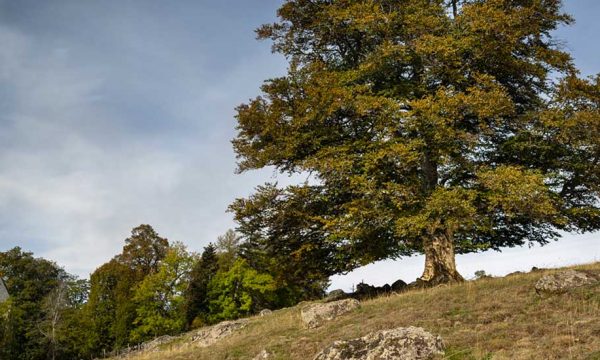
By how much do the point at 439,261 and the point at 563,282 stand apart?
753cm

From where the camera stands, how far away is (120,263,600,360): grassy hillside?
8805mm

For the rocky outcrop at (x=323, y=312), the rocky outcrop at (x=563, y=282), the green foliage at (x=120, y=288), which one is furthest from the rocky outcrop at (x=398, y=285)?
the green foliage at (x=120, y=288)

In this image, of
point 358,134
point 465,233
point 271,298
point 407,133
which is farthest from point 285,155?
point 271,298

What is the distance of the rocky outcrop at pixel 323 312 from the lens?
592 inches

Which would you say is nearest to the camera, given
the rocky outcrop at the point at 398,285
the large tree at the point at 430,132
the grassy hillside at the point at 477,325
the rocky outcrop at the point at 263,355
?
the grassy hillside at the point at 477,325

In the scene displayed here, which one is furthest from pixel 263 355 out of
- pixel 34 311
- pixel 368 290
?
pixel 34 311

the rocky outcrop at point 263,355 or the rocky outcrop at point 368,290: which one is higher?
the rocky outcrop at point 368,290

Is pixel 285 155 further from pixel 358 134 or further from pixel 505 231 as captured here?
pixel 505 231

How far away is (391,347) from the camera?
9086mm

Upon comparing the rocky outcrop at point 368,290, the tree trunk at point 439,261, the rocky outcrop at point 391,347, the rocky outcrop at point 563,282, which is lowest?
the rocky outcrop at point 391,347

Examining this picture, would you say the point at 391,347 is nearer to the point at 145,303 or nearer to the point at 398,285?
the point at 398,285

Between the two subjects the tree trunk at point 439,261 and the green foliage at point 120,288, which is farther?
the green foliage at point 120,288

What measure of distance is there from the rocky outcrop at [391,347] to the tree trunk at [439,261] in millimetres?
10294

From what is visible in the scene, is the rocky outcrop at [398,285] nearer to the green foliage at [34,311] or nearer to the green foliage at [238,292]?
the green foliage at [238,292]
